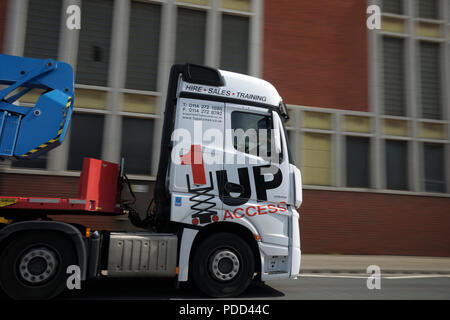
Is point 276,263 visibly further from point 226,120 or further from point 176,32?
point 176,32

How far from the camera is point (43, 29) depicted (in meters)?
12.2

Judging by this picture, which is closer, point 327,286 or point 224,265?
point 224,265

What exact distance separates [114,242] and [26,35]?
9615mm

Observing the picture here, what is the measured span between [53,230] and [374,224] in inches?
458

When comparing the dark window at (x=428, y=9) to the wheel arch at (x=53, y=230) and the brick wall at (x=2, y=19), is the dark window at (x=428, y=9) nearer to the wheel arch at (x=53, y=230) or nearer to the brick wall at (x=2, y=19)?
the brick wall at (x=2, y=19)

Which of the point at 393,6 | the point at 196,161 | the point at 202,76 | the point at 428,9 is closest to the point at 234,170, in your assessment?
the point at 196,161

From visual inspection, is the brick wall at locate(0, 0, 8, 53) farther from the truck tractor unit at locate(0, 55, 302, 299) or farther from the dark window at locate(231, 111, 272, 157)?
the dark window at locate(231, 111, 272, 157)

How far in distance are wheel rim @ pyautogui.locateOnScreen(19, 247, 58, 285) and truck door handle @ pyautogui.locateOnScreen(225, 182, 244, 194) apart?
269 centimetres

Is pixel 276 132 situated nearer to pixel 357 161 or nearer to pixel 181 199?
pixel 181 199

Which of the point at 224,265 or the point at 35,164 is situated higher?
the point at 35,164

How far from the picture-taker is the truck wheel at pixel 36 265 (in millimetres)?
5086

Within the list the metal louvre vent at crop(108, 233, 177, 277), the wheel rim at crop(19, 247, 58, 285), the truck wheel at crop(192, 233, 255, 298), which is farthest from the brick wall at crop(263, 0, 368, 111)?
the wheel rim at crop(19, 247, 58, 285)
